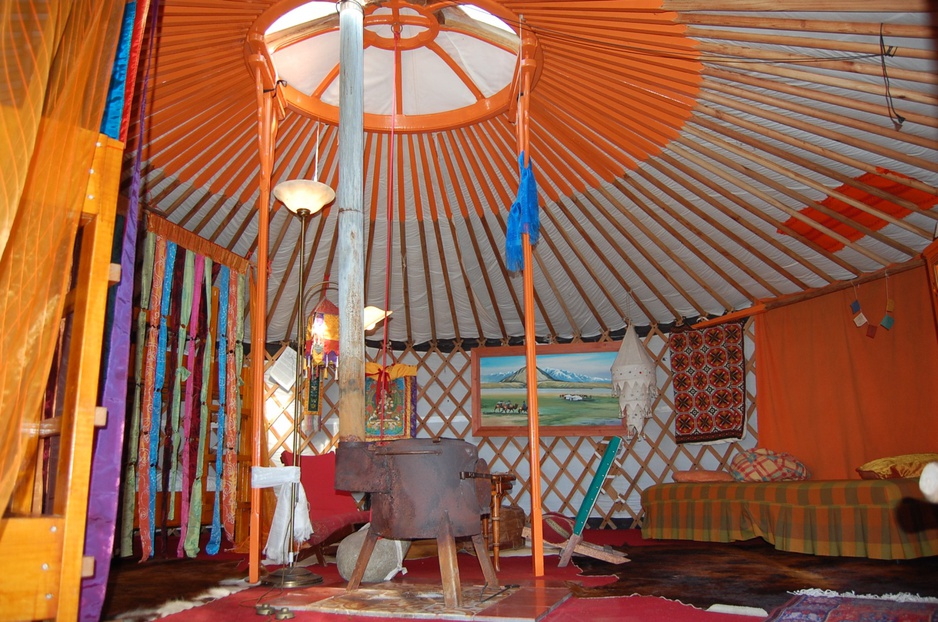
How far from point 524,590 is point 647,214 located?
259 centimetres

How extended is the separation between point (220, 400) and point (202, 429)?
244mm

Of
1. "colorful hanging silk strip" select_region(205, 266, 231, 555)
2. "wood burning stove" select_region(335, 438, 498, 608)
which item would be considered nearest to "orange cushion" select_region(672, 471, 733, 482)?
"wood burning stove" select_region(335, 438, 498, 608)

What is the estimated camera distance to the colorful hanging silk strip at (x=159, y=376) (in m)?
3.82

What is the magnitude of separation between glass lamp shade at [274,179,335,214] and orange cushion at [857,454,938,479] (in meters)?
3.18

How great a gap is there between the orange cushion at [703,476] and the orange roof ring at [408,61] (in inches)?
103

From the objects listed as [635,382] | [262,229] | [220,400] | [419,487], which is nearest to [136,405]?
[220,400]

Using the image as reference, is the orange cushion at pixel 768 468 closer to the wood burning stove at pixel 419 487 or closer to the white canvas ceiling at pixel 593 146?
the white canvas ceiling at pixel 593 146

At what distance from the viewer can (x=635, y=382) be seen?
5.19 metres

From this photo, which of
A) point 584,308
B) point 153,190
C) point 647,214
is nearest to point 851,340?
point 647,214

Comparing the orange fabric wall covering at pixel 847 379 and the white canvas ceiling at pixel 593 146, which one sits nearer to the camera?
the white canvas ceiling at pixel 593 146

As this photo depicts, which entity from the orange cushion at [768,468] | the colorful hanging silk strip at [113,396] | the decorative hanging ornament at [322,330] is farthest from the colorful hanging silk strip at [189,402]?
the orange cushion at [768,468]

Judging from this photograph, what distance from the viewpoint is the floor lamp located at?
279cm

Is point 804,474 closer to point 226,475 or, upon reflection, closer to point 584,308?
point 584,308

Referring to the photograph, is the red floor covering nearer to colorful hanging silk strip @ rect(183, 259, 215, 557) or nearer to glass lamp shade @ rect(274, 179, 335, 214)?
colorful hanging silk strip @ rect(183, 259, 215, 557)
